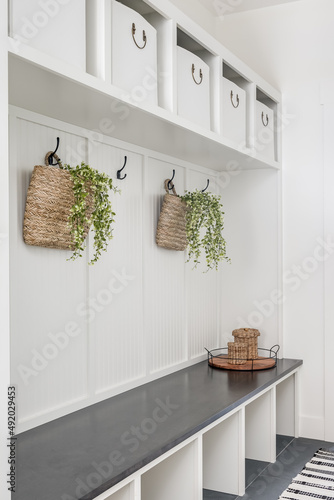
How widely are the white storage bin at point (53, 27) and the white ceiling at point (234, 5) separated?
77.6 inches

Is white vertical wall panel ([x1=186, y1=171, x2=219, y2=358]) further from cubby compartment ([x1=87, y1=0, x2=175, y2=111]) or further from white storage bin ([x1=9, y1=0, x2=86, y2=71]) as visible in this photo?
white storage bin ([x1=9, y1=0, x2=86, y2=71])

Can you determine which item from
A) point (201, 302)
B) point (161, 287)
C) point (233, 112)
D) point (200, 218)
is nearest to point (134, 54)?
point (233, 112)

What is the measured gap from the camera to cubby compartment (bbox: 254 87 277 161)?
11.1ft

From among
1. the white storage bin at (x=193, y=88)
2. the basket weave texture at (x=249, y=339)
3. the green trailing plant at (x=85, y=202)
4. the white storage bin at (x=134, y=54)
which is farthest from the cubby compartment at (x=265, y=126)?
the green trailing plant at (x=85, y=202)

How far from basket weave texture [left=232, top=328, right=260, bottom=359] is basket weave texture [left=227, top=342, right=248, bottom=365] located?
27 mm

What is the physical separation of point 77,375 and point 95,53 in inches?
50.1

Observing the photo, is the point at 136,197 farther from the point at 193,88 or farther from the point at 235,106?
the point at 235,106

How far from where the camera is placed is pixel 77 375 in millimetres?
2393

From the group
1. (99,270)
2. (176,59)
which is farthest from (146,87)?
(99,270)

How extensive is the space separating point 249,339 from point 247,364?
0.54 ft

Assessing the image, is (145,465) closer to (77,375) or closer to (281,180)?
(77,375)

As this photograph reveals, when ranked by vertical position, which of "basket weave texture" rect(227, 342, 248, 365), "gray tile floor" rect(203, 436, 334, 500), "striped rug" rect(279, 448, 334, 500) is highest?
"basket weave texture" rect(227, 342, 248, 365)

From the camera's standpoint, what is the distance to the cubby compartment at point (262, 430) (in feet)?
10.5

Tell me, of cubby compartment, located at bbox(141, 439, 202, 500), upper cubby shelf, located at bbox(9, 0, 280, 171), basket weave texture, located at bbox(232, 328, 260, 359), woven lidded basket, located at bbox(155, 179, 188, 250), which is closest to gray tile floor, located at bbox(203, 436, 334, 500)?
Result: cubby compartment, located at bbox(141, 439, 202, 500)
